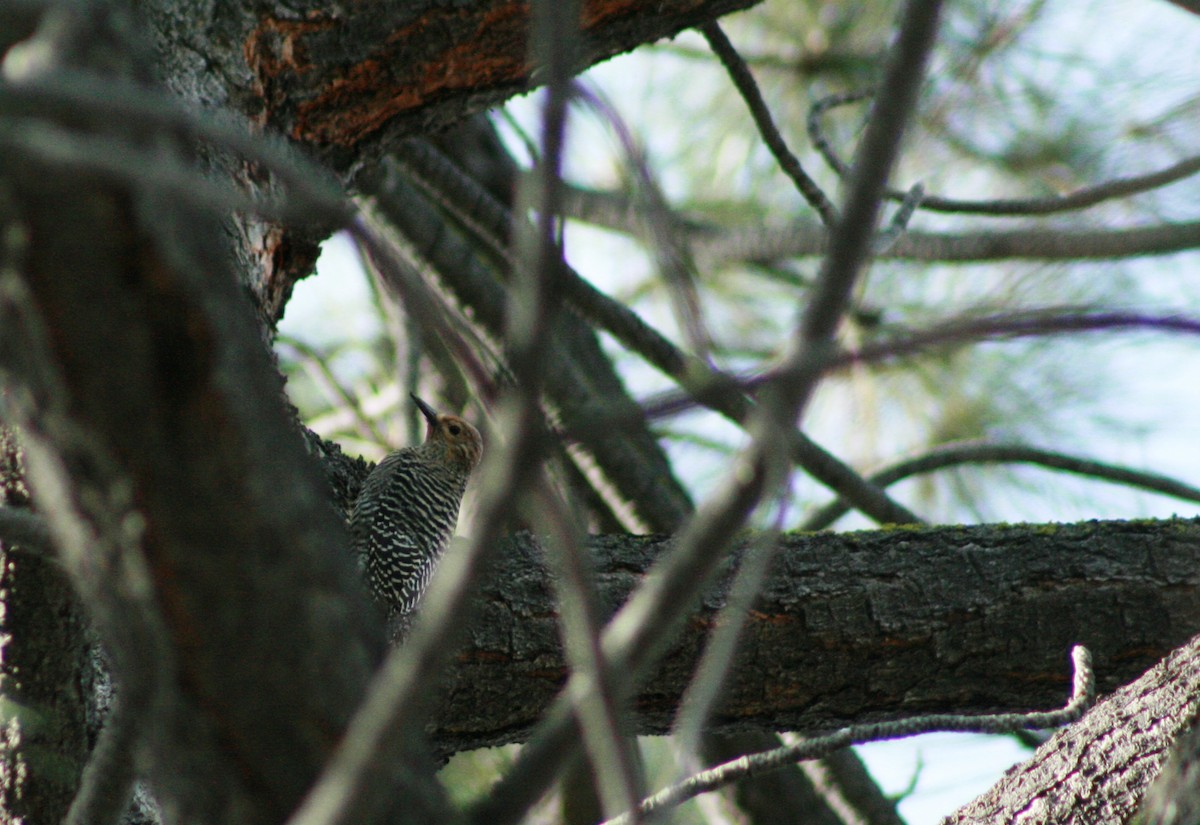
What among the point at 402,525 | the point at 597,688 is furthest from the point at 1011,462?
the point at 597,688

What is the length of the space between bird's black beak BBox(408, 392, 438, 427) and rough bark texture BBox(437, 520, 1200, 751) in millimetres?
1956

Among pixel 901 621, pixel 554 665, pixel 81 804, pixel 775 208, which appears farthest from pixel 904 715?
pixel 775 208

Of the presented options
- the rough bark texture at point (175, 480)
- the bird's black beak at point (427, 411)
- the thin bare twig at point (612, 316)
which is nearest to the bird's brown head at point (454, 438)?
the bird's black beak at point (427, 411)

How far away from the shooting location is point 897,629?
94.0 inches

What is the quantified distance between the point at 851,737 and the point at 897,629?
112 centimetres

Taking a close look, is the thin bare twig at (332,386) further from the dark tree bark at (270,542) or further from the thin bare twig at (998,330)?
the thin bare twig at (998,330)

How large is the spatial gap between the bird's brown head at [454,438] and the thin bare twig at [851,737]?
3.15m

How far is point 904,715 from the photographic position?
245cm

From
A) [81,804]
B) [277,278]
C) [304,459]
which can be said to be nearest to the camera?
[304,459]

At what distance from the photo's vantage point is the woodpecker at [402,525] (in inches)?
129

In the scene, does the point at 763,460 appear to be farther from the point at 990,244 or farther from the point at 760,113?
the point at 760,113

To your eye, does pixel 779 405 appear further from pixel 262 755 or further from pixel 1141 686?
pixel 1141 686

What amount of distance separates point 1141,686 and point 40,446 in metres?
1.45

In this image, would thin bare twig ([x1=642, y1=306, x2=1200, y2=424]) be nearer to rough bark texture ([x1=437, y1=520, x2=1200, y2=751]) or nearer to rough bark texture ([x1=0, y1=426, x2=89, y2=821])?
rough bark texture ([x1=0, y1=426, x2=89, y2=821])
